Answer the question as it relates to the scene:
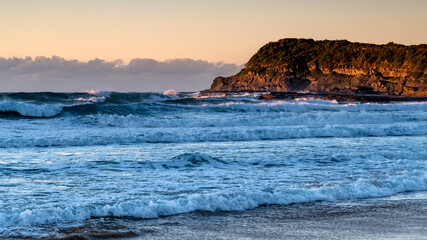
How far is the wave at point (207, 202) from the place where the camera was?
608 cm

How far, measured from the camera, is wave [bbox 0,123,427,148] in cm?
1550

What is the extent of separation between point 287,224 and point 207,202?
A: 1.31 metres

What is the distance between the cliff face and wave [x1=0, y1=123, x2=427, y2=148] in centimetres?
6721

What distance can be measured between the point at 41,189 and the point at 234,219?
10.7 feet

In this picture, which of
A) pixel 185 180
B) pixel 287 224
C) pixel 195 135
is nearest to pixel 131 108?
pixel 195 135

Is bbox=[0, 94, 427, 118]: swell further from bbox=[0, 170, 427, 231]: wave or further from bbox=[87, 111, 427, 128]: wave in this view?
bbox=[0, 170, 427, 231]: wave

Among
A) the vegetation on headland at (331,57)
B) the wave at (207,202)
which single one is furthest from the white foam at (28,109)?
the vegetation on headland at (331,57)

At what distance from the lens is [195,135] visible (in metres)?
17.7

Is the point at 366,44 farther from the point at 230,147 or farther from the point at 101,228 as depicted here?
the point at 101,228

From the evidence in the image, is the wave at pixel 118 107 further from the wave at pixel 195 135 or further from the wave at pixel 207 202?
the wave at pixel 207 202

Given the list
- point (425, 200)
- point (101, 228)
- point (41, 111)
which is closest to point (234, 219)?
point (101, 228)

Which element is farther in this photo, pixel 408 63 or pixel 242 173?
pixel 408 63

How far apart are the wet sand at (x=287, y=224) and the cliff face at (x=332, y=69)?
80.7 meters

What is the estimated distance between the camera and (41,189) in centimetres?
785
